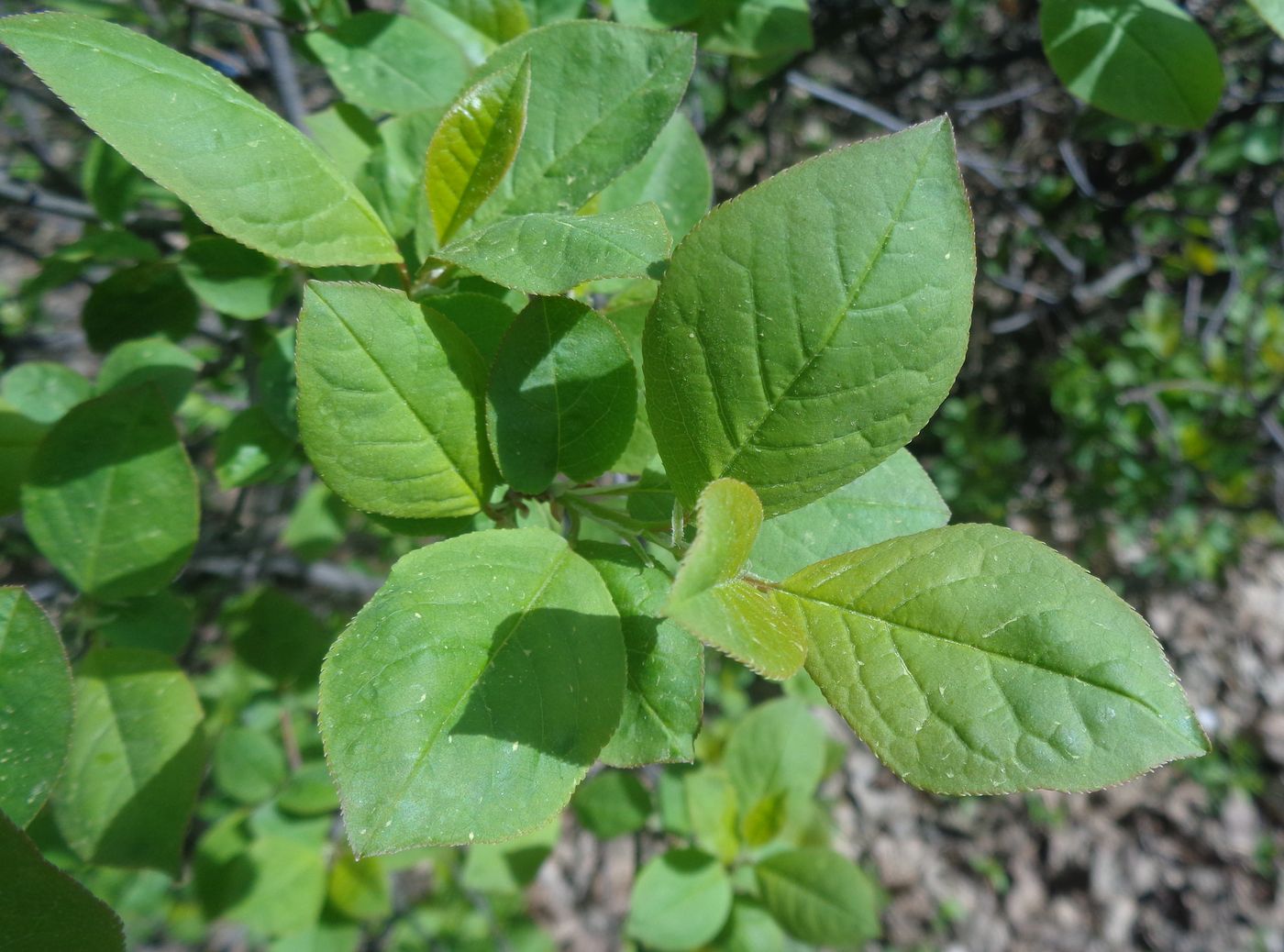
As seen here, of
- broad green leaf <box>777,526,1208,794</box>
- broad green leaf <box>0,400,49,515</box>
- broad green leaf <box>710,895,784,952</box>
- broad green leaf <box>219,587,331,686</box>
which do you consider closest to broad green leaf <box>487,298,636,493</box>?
broad green leaf <box>777,526,1208,794</box>

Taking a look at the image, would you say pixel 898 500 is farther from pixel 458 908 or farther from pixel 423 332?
pixel 458 908

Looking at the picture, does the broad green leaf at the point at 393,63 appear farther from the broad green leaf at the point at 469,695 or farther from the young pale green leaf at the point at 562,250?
the broad green leaf at the point at 469,695

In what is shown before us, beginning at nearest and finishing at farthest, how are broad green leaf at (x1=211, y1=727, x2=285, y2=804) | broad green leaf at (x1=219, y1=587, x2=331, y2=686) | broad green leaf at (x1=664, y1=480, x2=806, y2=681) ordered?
1. broad green leaf at (x1=664, y1=480, x2=806, y2=681)
2. broad green leaf at (x1=219, y1=587, x2=331, y2=686)
3. broad green leaf at (x1=211, y1=727, x2=285, y2=804)

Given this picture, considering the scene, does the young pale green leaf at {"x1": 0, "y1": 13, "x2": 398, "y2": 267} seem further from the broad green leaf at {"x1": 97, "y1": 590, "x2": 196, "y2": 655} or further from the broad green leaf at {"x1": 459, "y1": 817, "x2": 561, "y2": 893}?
the broad green leaf at {"x1": 459, "y1": 817, "x2": 561, "y2": 893}

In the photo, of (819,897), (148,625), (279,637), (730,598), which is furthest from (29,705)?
(819,897)

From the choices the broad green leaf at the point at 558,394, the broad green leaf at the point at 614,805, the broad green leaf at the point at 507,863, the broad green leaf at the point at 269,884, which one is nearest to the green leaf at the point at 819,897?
the broad green leaf at the point at 614,805
